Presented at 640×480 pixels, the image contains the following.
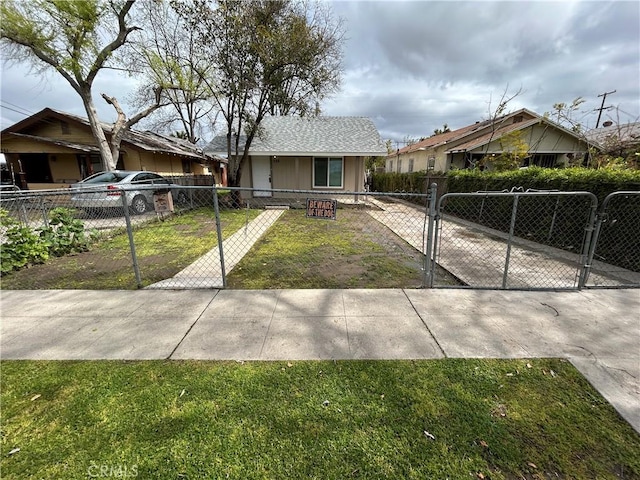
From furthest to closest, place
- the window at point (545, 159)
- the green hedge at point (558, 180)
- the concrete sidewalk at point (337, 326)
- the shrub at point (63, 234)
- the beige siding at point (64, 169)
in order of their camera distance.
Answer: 1. the window at point (545, 159)
2. the beige siding at point (64, 169)
3. the shrub at point (63, 234)
4. the green hedge at point (558, 180)
5. the concrete sidewalk at point (337, 326)

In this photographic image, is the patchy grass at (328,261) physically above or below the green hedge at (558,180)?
below

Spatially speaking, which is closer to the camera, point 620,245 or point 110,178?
point 620,245

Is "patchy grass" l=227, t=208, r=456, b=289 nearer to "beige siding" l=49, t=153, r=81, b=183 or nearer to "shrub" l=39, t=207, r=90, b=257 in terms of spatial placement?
"shrub" l=39, t=207, r=90, b=257

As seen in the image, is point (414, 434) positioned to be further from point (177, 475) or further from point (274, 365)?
point (177, 475)

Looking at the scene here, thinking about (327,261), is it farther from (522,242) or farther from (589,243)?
(522,242)

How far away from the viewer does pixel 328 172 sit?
51.4ft

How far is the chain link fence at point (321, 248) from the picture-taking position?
4.41m

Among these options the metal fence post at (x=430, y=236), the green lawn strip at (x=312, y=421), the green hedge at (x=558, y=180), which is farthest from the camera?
the green hedge at (x=558, y=180)

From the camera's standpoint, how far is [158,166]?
17859 millimetres

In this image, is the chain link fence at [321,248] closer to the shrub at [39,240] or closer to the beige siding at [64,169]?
the shrub at [39,240]

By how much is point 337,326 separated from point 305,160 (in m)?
13.7

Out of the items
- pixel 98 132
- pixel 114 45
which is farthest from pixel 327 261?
pixel 114 45

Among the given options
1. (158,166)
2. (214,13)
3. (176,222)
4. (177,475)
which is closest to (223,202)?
(176,222)

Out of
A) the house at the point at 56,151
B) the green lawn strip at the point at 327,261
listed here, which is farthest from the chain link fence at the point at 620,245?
the house at the point at 56,151
